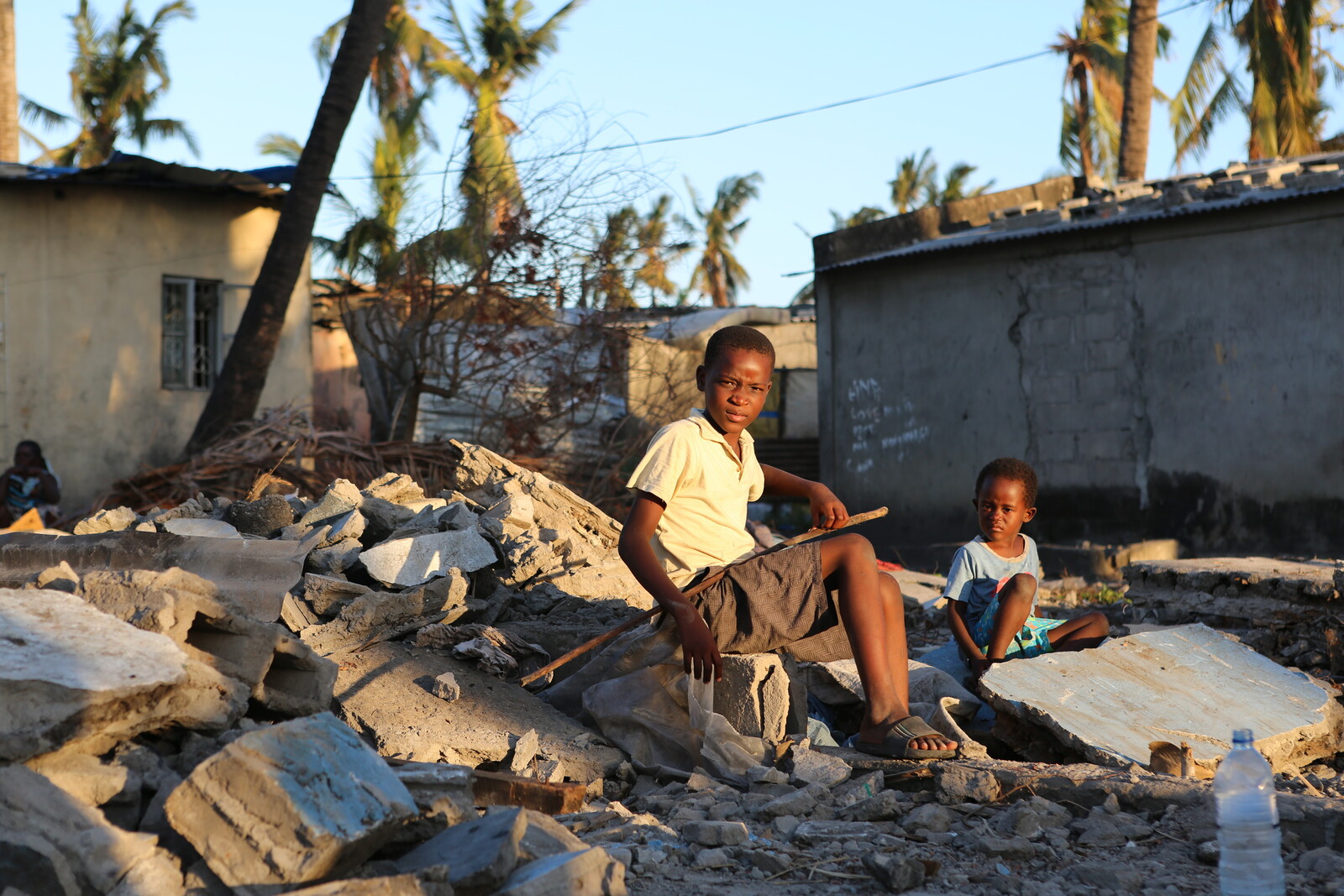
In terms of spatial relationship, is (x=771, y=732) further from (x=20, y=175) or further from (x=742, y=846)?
(x=20, y=175)

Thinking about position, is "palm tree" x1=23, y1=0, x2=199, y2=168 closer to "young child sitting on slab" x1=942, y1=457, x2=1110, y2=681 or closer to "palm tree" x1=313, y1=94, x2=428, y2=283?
"palm tree" x1=313, y1=94, x2=428, y2=283

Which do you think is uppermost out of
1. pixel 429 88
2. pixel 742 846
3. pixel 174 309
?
pixel 429 88

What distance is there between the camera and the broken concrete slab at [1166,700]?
3559mm

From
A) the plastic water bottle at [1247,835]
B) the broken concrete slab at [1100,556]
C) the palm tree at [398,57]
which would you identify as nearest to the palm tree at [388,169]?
the palm tree at [398,57]

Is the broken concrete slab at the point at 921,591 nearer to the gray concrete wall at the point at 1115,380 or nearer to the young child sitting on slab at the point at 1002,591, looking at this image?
the young child sitting on slab at the point at 1002,591

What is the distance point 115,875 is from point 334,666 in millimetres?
1169

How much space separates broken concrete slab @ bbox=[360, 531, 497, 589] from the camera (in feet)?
15.1

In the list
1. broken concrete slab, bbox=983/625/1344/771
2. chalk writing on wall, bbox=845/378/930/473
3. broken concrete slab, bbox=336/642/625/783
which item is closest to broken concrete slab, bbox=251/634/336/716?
broken concrete slab, bbox=336/642/625/783

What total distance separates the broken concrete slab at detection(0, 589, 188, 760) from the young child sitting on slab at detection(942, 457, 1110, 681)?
2633 mm

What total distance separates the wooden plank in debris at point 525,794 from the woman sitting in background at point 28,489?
23.0 ft

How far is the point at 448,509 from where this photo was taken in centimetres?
524

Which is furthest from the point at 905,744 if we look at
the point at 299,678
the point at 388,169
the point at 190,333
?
the point at 388,169

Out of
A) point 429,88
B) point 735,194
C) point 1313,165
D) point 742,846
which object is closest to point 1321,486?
point 1313,165

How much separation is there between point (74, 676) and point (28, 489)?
732cm
